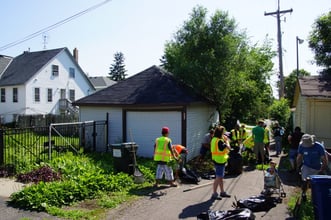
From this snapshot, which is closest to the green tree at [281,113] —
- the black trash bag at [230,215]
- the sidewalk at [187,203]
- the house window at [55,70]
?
the sidewalk at [187,203]

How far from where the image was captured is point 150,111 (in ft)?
45.1

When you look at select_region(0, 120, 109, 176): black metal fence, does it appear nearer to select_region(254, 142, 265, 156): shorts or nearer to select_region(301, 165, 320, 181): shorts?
select_region(254, 142, 265, 156): shorts

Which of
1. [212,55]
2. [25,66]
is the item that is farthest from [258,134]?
[25,66]

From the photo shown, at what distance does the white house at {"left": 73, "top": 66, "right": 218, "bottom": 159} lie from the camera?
13.2 metres

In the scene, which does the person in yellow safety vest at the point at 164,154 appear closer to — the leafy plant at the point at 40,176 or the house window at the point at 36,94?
the leafy plant at the point at 40,176

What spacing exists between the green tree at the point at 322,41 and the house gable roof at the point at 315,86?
2923 millimetres

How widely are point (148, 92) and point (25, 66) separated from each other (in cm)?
2108

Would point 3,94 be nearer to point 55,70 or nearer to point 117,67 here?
point 55,70

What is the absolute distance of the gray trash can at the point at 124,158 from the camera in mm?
10117

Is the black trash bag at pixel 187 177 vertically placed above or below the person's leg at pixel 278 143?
below

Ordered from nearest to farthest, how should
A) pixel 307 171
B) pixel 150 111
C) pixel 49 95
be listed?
pixel 307 171
pixel 150 111
pixel 49 95

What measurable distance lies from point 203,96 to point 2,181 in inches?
372

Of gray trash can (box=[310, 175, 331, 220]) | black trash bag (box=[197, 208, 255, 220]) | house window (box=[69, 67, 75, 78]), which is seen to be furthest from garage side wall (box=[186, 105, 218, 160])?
house window (box=[69, 67, 75, 78])

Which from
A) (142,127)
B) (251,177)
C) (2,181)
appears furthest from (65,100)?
(251,177)
